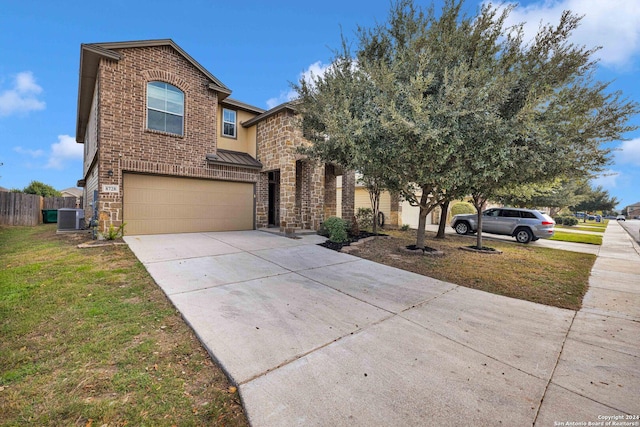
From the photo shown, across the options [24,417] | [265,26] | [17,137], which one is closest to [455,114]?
[24,417]

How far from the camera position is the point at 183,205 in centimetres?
1035

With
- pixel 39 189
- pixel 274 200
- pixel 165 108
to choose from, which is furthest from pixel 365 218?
pixel 39 189

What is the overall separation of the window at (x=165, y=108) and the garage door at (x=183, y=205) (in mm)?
1940

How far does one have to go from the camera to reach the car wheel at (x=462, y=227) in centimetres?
1408

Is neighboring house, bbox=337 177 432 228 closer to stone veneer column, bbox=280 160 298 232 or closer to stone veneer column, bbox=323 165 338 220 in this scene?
stone veneer column, bbox=323 165 338 220

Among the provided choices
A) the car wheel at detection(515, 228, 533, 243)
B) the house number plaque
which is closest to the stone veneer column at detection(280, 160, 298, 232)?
the house number plaque

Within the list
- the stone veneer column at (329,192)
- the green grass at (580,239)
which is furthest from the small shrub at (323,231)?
the green grass at (580,239)

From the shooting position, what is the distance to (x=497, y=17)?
17.3 feet

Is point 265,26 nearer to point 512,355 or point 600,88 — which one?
point 600,88

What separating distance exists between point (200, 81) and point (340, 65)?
262 inches

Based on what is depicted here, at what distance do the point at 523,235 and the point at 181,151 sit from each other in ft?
49.9

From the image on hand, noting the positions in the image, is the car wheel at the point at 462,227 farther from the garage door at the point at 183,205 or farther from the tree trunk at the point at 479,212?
the garage door at the point at 183,205

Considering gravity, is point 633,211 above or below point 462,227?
above

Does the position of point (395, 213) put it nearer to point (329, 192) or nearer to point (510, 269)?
point (329, 192)
